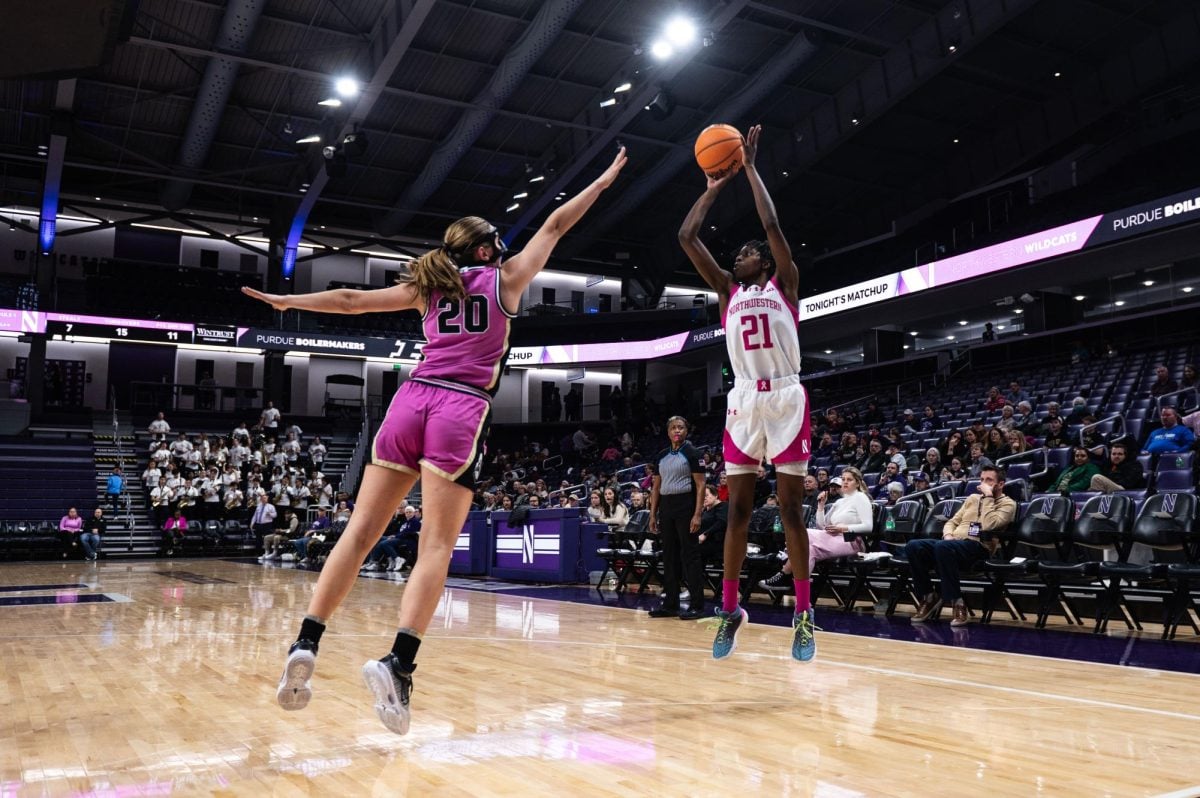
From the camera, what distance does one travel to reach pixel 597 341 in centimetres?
3030

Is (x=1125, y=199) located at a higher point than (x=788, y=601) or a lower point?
higher

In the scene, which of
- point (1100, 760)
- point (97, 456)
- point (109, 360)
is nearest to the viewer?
point (1100, 760)

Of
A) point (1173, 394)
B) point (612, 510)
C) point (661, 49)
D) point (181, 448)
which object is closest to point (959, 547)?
point (612, 510)

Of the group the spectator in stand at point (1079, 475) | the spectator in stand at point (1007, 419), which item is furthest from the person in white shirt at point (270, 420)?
the spectator in stand at point (1079, 475)

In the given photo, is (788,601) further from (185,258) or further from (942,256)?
(185,258)

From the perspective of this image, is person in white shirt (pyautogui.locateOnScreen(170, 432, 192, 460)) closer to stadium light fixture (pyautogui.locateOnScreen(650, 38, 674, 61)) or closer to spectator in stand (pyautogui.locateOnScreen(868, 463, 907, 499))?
stadium light fixture (pyautogui.locateOnScreen(650, 38, 674, 61))

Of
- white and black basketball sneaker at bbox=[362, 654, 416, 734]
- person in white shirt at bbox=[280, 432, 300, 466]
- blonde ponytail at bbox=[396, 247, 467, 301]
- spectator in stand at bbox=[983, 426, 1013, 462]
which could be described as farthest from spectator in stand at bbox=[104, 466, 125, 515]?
white and black basketball sneaker at bbox=[362, 654, 416, 734]

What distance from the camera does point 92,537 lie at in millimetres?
17672

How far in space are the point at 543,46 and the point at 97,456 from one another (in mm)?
14564

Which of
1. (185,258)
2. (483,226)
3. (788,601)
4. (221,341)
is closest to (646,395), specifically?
(221,341)

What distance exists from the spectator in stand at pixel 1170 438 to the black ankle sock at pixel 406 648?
8646 mm

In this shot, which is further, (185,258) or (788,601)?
(185,258)

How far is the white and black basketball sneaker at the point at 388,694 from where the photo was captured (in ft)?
8.61

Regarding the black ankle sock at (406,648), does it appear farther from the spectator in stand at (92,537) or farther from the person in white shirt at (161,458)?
the person in white shirt at (161,458)
